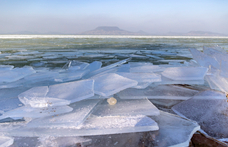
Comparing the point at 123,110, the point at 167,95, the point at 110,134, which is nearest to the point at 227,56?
the point at 167,95

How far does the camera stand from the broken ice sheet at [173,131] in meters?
0.75

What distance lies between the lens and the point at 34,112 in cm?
91

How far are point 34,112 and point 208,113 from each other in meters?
1.01

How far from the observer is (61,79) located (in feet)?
5.38

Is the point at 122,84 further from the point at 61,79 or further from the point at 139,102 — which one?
the point at 61,79

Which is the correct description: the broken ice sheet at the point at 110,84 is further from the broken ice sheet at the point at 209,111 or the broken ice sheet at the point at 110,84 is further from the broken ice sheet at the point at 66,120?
the broken ice sheet at the point at 209,111

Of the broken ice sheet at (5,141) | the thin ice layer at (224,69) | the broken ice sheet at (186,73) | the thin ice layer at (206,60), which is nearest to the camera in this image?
the broken ice sheet at (5,141)

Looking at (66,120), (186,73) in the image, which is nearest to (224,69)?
(186,73)

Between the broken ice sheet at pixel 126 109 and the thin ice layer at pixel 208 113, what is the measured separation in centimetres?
23

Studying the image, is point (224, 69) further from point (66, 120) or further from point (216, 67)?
point (66, 120)

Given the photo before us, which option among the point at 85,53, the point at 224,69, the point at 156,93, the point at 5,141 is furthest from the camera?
the point at 85,53

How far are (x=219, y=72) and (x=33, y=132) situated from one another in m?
1.50

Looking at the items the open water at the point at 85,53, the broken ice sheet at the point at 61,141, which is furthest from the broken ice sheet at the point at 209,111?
the open water at the point at 85,53

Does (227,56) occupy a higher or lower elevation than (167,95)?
higher
